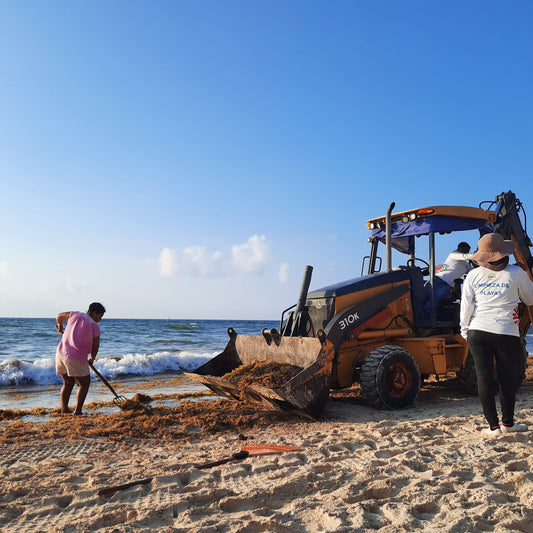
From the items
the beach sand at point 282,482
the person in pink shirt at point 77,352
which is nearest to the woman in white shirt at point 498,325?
the beach sand at point 282,482

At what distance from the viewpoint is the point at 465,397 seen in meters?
7.04

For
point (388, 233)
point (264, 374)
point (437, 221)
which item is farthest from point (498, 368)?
point (437, 221)

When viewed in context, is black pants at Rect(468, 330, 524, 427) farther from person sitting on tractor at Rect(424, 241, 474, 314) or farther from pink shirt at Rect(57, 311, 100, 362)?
pink shirt at Rect(57, 311, 100, 362)

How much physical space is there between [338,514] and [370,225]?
582 centimetres

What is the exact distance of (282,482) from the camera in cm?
331

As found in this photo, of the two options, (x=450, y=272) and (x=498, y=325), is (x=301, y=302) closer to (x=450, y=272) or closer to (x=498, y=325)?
(x=450, y=272)

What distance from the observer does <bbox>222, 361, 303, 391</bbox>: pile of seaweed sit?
5.68 meters

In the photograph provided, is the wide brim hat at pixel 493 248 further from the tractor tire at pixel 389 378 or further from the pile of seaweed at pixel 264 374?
the pile of seaweed at pixel 264 374

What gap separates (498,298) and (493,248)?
1.60ft

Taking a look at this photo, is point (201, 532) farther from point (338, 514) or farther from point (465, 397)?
point (465, 397)

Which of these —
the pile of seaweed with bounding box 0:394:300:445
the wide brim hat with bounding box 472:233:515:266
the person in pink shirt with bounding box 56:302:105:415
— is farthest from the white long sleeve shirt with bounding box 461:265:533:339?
the person in pink shirt with bounding box 56:302:105:415

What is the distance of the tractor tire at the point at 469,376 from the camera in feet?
23.0

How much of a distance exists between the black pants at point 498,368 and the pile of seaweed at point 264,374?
2112mm

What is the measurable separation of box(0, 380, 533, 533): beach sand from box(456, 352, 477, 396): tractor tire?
198 cm
